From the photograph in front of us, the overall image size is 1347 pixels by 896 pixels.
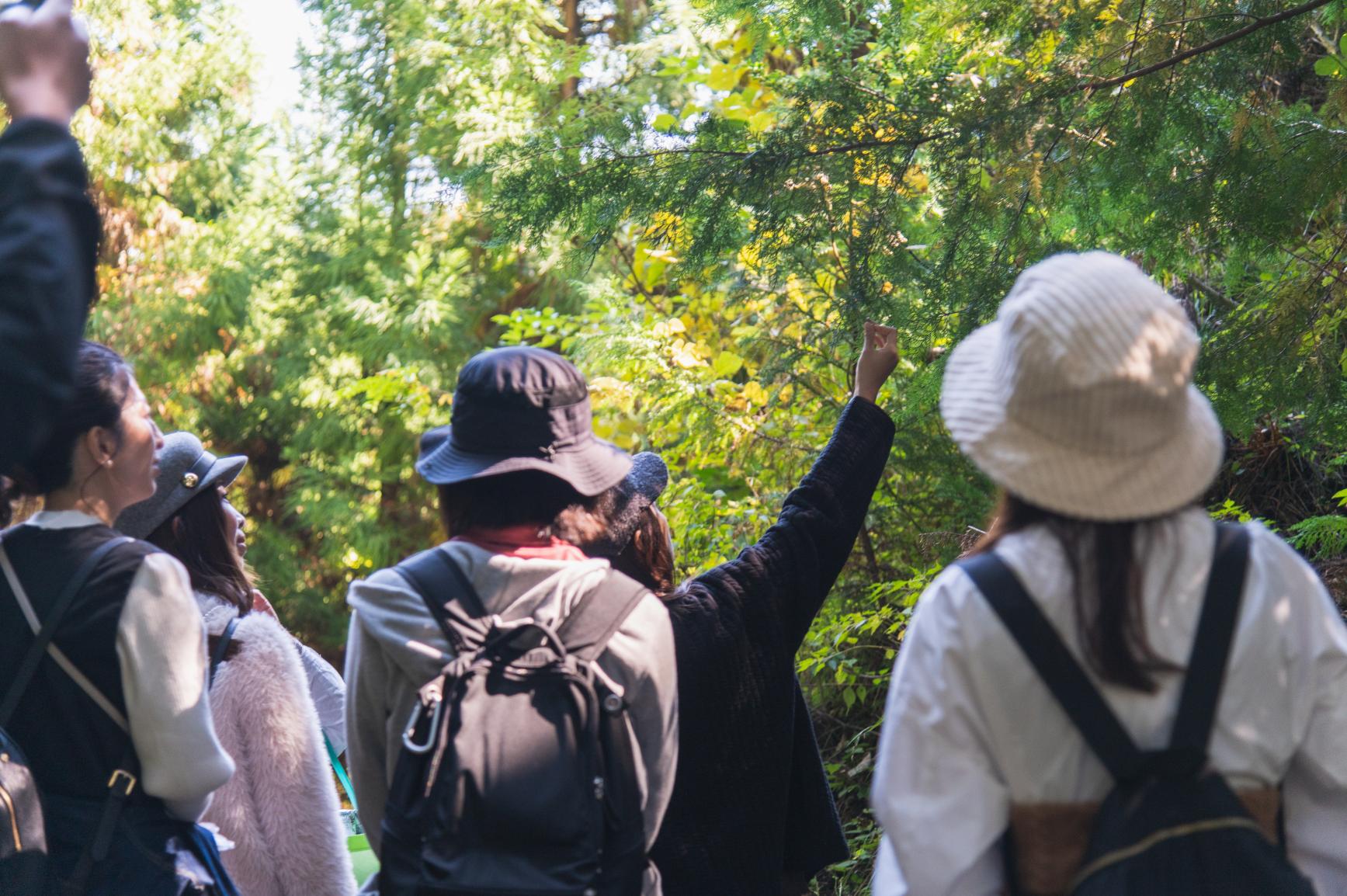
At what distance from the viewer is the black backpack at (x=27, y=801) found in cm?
189

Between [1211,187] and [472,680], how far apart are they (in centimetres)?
275

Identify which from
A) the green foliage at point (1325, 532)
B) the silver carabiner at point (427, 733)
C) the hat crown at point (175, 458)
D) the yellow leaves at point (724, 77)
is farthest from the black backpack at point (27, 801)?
the yellow leaves at point (724, 77)

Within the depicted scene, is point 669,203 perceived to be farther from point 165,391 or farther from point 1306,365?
point 165,391

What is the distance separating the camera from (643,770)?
1960 millimetres

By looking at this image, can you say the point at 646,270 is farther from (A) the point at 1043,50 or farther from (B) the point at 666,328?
(A) the point at 1043,50

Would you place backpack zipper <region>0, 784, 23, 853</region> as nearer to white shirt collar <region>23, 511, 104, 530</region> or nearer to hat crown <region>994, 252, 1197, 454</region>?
white shirt collar <region>23, 511, 104, 530</region>

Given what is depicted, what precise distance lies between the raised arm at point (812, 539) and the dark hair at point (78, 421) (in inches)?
43.7

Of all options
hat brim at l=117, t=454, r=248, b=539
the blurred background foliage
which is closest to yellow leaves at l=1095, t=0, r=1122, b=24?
the blurred background foliage

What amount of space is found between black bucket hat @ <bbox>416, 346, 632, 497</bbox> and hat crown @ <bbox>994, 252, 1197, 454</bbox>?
77cm

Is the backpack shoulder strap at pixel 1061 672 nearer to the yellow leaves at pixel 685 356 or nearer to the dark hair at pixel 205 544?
the dark hair at pixel 205 544

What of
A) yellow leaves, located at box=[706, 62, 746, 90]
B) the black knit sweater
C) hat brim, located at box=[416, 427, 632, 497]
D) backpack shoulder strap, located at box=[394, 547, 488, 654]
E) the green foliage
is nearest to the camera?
backpack shoulder strap, located at box=[394, 547, 488, 654]

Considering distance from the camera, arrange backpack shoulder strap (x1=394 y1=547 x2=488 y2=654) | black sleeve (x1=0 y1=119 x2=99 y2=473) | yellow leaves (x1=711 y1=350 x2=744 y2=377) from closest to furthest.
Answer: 1. black sleeve (x1=0 y1=119 x2=99 y2=473)
2. backpack shoulder strap (x1=394 y1=547 x2=488 y2=654)
3. yellow leaves (x1=711 y1=350 x2=744 y2=377)

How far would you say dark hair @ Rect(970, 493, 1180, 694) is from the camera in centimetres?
150

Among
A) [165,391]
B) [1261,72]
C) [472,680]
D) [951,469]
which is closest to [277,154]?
[165,391]
